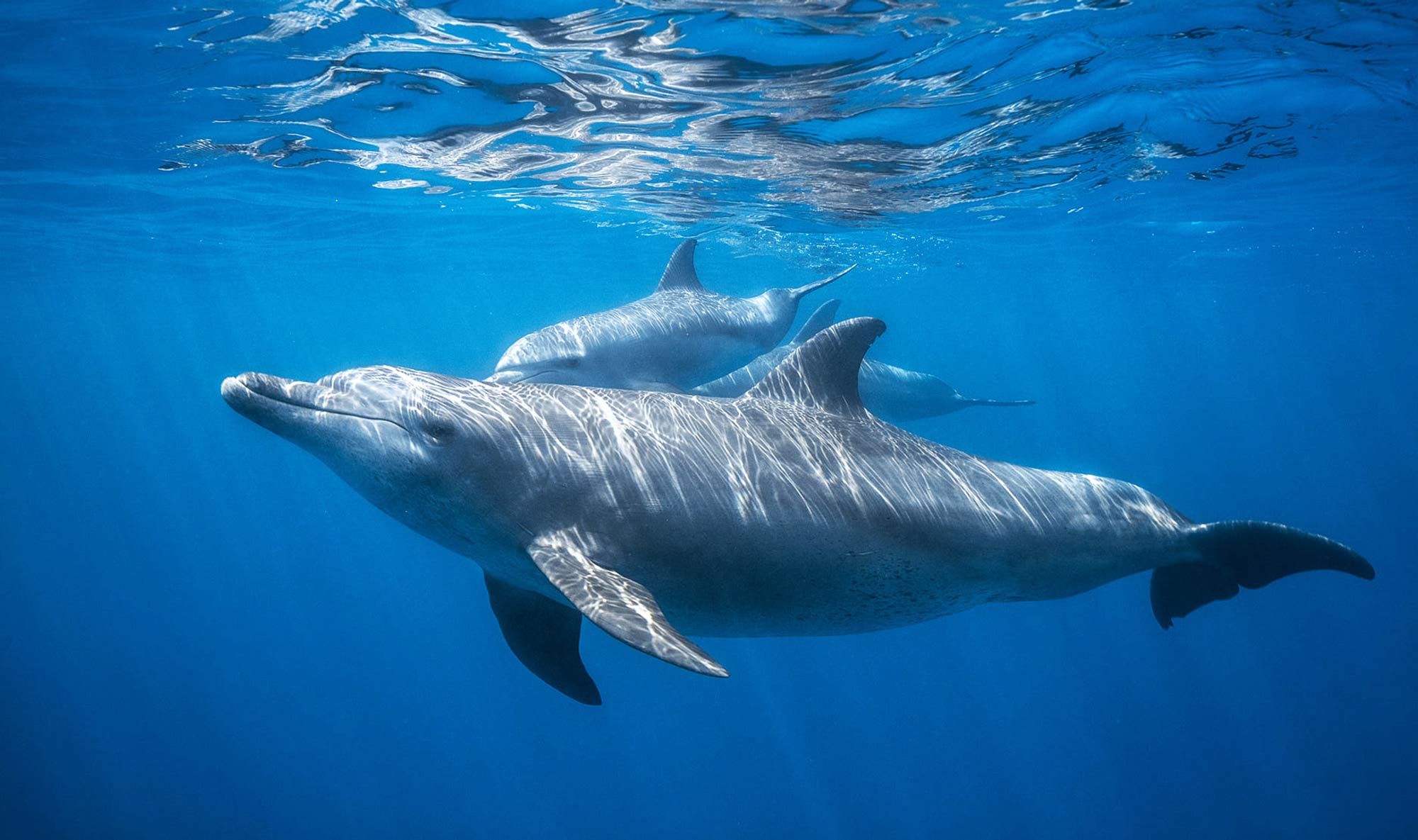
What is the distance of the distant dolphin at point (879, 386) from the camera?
11539 mm

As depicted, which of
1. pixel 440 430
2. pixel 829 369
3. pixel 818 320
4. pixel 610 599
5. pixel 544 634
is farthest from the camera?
pixel 818 320

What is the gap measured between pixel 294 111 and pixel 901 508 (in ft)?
42.9

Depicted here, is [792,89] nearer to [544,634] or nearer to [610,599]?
[544,634]

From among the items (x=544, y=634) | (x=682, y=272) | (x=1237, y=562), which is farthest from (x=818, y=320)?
(x=544, y=634)

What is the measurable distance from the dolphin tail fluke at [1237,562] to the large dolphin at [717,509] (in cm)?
2

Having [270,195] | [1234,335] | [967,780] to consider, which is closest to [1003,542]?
[967,780]

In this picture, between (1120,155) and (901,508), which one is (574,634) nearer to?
(901,508)

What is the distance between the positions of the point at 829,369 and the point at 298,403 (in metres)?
3.69

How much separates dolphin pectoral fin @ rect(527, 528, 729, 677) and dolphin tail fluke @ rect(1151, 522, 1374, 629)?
4908 mm

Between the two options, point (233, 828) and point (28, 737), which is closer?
point (233, 828)

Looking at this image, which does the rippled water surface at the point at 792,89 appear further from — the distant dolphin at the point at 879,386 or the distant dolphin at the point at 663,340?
the distant dolphin at the point at 879,386

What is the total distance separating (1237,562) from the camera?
6395mm

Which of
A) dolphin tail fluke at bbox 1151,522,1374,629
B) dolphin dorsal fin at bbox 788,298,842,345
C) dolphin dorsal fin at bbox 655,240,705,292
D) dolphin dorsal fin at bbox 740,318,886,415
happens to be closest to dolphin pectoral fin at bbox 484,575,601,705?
dolphin dorsal fin at bbox 740,318,886,415

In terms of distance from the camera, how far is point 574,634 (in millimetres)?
5711
